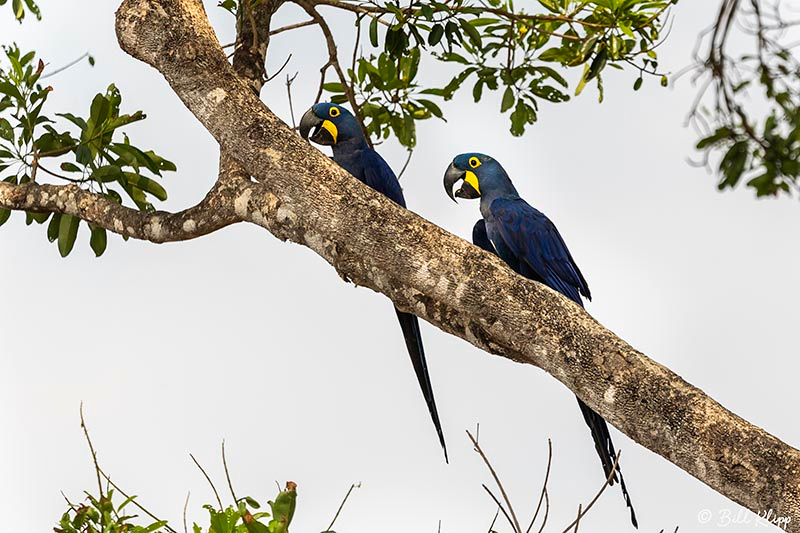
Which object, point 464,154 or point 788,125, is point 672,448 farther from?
point 464,154

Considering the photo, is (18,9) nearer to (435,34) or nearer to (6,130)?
(6,130)

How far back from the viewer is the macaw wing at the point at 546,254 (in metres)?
3.07

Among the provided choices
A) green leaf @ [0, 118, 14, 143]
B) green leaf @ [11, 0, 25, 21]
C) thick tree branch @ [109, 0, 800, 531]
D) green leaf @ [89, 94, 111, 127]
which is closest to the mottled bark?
Result: thick tree branch @ [109, 0, 800, 531]

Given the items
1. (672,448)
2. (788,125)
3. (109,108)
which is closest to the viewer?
(788,125)

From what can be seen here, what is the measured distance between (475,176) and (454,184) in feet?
0.39

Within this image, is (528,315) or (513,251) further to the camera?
(513,251)

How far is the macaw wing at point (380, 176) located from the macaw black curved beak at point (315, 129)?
146mm

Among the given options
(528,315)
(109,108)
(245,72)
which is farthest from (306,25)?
(528,315)

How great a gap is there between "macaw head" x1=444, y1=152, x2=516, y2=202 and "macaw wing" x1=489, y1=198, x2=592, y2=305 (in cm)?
26

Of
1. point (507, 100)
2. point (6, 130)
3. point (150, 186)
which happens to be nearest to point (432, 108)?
point (507, 100)

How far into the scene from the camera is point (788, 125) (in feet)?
3.68

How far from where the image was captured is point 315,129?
3598 mm

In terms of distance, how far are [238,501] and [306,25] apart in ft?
6.48

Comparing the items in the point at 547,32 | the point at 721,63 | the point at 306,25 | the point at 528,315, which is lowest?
the point at 528,315
